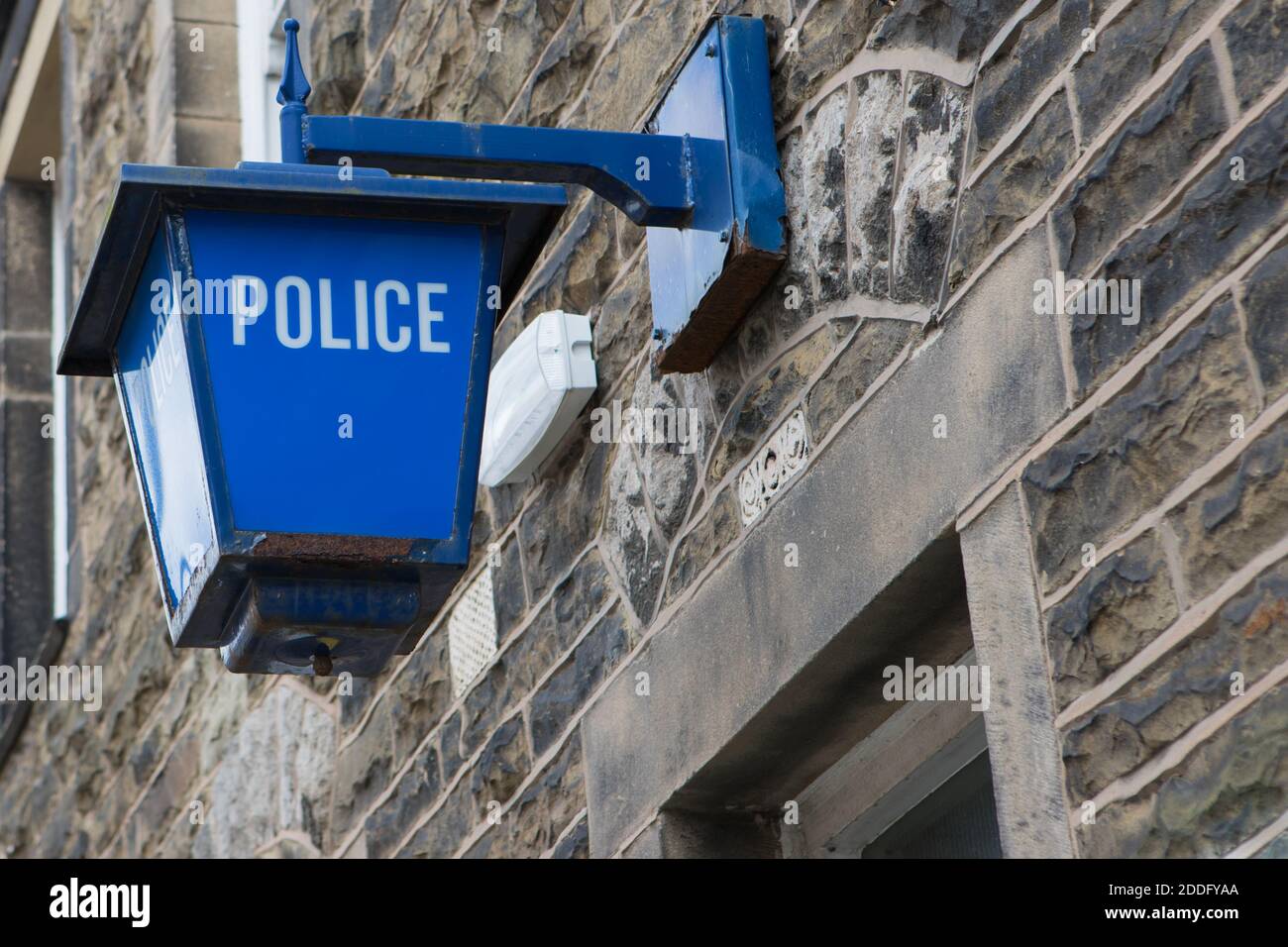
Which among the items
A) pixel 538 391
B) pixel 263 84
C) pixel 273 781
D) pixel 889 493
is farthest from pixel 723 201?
pixel 263 84

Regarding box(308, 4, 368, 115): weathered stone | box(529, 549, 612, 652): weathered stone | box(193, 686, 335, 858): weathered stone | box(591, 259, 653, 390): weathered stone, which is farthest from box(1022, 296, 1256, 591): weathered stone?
box(308, 4, 368, 115): weathered stone

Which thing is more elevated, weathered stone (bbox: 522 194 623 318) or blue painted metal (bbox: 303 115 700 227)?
weathered stone (bbox: 522 194 623 318)

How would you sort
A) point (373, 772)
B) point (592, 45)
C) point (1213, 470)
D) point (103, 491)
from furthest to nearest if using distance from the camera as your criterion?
point (103, 491), point (373, 772), point (592, 45), point (1213, 470)

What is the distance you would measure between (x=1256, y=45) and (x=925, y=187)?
63 centimetres

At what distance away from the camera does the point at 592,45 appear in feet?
12.5

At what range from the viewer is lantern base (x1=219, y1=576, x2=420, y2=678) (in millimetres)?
2592

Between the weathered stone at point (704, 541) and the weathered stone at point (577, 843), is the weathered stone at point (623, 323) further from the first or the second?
the weathered stone at point (577, 843)

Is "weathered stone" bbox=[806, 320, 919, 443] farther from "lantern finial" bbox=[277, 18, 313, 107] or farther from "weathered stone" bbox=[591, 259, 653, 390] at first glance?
"lantern finial" bbox=[277, 18, 313, 107]

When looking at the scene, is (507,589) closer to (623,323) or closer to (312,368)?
(623,323)

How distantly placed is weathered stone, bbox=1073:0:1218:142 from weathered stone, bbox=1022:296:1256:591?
0.25 m

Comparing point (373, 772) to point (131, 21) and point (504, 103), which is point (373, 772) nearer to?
point (504, 103)

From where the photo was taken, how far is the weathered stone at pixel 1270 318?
6.84 ft

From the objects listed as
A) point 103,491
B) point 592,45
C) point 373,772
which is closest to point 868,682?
point 592,45
